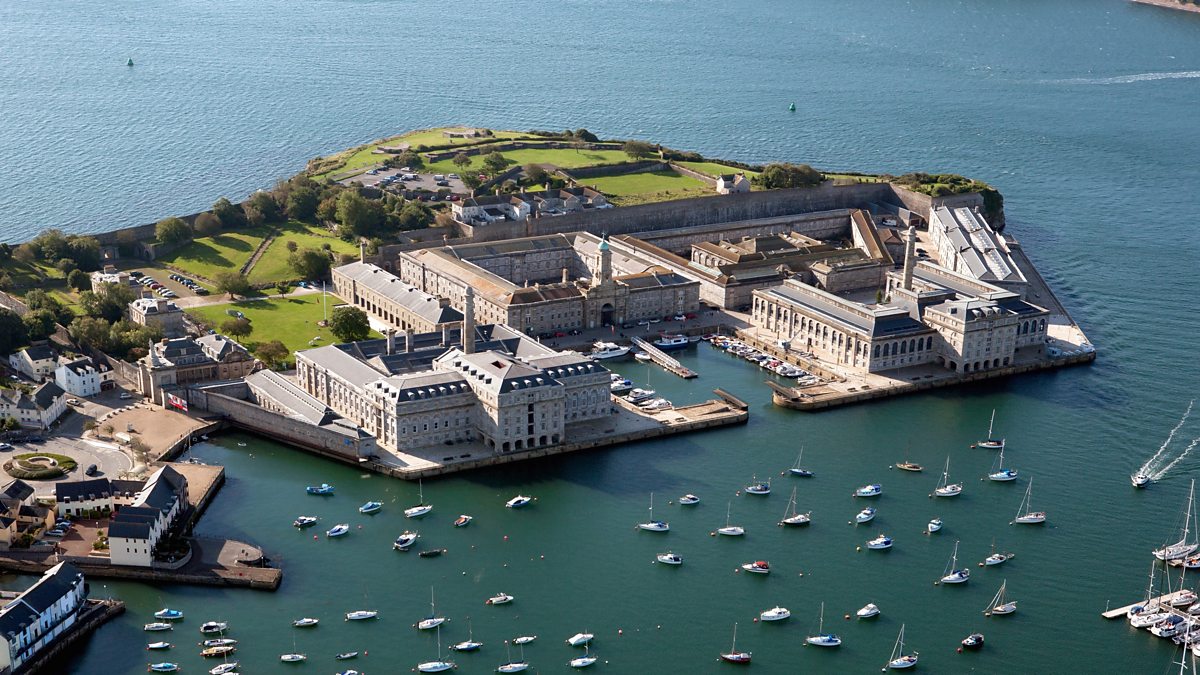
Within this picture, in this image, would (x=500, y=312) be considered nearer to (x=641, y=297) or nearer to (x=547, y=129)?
(x=641, y=297)

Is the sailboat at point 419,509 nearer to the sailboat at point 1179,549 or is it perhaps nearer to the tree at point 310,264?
the sailboat at point 1179,549

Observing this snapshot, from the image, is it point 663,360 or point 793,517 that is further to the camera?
point 663,360

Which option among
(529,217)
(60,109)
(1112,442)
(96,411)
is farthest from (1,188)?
(1112,442)

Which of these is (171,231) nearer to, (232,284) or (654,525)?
(232,284)

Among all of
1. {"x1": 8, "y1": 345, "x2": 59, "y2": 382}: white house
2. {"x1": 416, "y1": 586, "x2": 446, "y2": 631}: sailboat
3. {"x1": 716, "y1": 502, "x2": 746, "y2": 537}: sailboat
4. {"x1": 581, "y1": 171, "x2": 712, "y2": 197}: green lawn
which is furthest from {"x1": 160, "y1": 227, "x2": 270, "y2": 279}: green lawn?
{"x1": 416, "y1": 586, "x2": 446, "y2": 631}: sailboat

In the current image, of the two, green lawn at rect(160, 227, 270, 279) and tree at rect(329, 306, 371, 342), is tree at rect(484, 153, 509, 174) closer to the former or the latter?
green lawn at rect(160, 227, 270, 279)

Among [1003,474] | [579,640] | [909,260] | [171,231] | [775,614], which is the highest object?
[909,260]

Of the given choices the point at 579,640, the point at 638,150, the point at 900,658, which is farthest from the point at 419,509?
the point at 638,150
